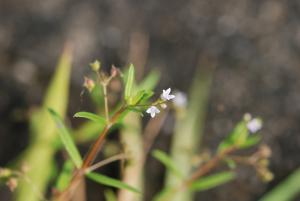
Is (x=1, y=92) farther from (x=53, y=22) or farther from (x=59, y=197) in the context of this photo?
(x=59, y=197)

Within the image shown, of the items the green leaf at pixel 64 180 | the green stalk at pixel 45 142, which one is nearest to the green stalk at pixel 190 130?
the green stalk at pixel 45 142

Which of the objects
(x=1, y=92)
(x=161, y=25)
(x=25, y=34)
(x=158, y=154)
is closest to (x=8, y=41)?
(x=25, y=34)

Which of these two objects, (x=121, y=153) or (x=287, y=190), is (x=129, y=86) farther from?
(x=287, y=190)

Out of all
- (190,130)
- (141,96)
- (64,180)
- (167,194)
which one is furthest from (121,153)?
(190,130)

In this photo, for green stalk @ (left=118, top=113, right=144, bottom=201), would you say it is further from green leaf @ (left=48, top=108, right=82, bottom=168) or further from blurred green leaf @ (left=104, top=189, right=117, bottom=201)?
green leaf @ (left=48, top=108, right=82, bottom=168)

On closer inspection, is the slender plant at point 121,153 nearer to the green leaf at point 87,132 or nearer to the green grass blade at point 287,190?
the green leaf at point 87,132

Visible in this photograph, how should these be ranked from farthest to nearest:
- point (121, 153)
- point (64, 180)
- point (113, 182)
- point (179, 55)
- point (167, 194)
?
point (179, 55)
point (167, 194)
point (121, 153)
point (64, 180)
point (113, 182)
